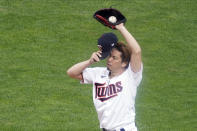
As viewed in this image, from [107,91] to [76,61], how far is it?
23.0ft

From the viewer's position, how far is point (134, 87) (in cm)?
757

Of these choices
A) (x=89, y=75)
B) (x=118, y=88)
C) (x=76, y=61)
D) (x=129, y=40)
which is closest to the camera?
(x=129, y=40)

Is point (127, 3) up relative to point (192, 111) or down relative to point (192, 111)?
up

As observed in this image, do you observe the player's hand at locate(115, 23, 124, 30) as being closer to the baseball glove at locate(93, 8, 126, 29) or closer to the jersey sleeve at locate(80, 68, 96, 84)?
the baseball glove at locate(93, 8, 126, 29)

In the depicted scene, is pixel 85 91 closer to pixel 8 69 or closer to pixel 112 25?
pixel 8 69

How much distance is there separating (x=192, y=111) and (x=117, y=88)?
512 cm

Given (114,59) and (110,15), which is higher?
(110,15)

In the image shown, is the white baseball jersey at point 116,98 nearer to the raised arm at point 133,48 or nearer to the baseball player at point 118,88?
the baseball player at point 118,88

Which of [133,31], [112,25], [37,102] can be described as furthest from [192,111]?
[112,25]

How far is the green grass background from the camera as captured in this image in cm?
1187

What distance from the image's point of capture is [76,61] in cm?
1446

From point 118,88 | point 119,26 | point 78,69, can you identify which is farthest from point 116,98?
point 119,26

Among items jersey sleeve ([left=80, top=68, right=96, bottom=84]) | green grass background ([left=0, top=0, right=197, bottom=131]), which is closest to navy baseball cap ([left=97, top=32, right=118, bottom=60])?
jersey sleeve ([left=80, top=68, right=96, bottom=84])

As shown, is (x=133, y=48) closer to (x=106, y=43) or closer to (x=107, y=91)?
(x=106, y=43)
